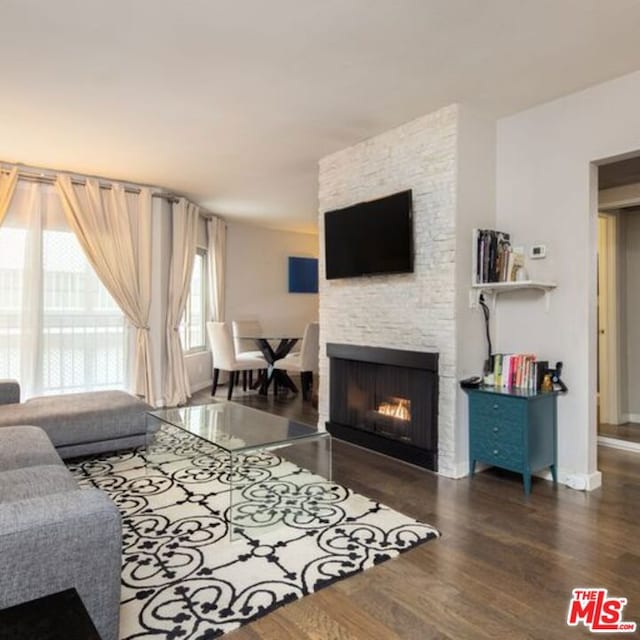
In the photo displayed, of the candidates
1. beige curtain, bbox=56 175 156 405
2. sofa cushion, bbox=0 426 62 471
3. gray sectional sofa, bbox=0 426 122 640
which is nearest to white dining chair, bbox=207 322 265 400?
beige curtain, bbox=56 175 156 405

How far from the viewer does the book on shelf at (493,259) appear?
10.8ft

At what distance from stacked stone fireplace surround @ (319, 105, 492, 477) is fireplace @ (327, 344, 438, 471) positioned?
77 mm

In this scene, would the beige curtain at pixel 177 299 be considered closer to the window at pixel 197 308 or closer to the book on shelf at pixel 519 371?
the window at pixel 197 308

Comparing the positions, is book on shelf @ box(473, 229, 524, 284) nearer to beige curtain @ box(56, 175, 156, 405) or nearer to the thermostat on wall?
the thermostat on wall

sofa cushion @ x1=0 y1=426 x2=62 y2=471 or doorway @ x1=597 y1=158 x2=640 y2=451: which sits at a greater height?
doorway @ x1=597 y1=158 x2=640 y2=451

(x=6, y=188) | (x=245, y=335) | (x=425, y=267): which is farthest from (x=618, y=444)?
(x=6, y=188)

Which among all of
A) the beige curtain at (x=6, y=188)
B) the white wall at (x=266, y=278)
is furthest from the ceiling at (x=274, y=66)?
the white wall at (x=266, y=278)

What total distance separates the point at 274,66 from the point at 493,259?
188 cm

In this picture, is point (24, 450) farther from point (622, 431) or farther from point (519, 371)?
point (622, 431)

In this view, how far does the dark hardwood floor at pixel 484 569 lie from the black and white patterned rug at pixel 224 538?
11 centimetres

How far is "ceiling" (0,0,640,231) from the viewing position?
2.23m

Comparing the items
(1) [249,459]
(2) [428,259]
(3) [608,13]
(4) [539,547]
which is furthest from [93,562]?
(3) [608,13]

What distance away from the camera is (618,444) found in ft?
13.0

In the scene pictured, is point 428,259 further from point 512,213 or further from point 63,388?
point 63,388
